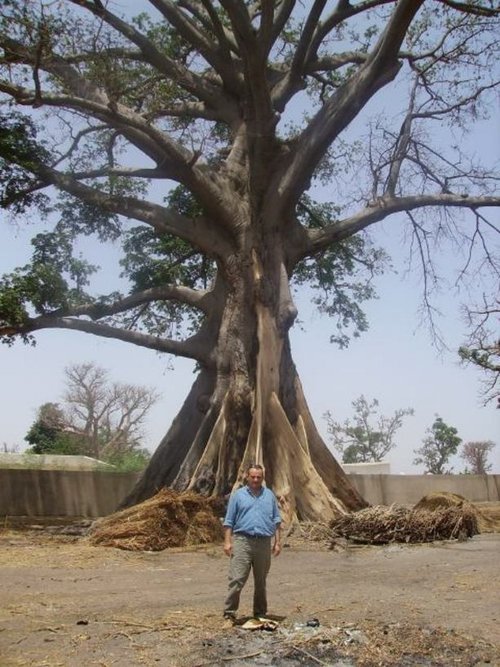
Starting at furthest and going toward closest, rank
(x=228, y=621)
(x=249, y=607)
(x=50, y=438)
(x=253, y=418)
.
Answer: (x=50, y=438)
(x=253, y=418)
(x=249, y=607)
(x=228, y=621)

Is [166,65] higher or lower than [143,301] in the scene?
higher

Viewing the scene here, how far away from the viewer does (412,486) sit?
20188mm

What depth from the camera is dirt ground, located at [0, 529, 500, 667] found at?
184 inches

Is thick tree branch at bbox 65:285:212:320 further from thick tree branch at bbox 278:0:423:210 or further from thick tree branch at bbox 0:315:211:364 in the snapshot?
thick tree branch at bbox 278:0:423:210

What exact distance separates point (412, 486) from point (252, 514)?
15.2 meters

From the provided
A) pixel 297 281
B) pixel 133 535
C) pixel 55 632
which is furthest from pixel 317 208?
pixel 55 632

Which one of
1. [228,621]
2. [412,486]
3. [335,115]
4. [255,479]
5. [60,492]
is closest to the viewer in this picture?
[228,621]

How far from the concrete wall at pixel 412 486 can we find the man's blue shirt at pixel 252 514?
12.5 metres

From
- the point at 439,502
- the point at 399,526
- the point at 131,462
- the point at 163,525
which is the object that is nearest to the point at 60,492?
the point at 163,525

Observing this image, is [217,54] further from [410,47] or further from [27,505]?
[27,505]

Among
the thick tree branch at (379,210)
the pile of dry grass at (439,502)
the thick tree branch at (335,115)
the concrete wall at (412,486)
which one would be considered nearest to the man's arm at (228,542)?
the pile of dry grass at (439,502)

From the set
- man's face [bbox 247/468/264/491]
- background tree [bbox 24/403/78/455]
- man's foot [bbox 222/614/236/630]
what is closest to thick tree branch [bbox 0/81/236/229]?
man's face [bbox 247/468/264/491]

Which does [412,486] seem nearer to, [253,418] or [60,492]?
[253,418]

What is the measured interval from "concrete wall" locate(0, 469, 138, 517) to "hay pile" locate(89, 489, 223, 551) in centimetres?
392
